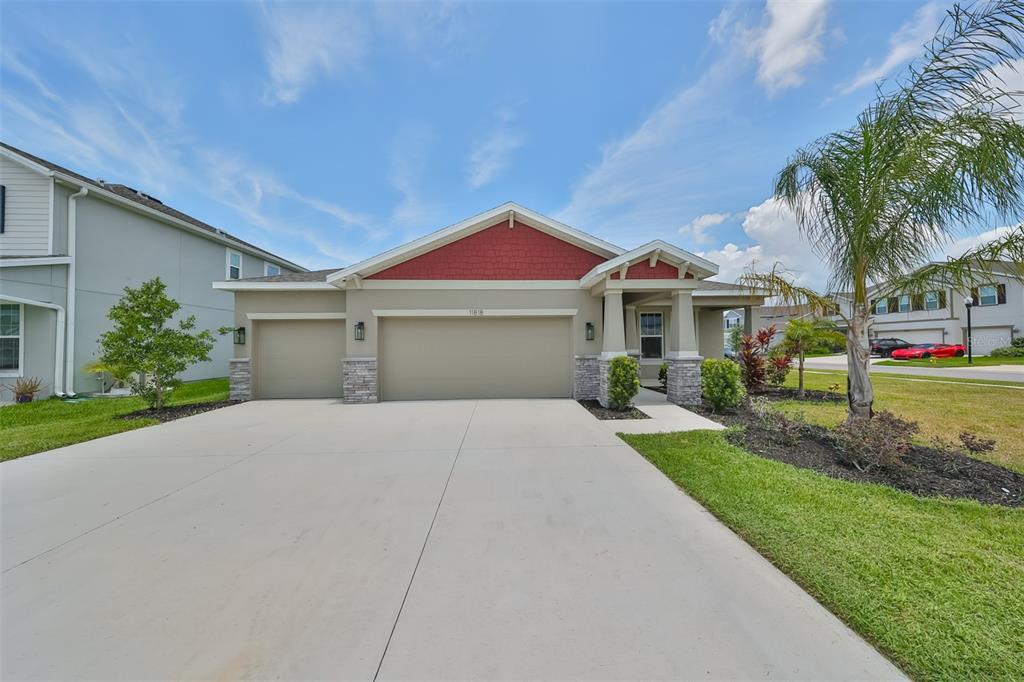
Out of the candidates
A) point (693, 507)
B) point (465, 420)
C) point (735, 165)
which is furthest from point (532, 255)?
point (693, 507)

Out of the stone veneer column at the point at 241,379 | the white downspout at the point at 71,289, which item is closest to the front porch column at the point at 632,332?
the stone veneer column at the point at 241,379

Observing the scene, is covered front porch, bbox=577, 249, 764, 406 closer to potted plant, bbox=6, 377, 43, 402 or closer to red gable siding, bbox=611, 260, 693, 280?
red gable siding, bbox=611, 260, 693, 280

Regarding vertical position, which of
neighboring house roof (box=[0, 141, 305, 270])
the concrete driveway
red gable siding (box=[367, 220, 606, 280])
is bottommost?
the concrete driveway

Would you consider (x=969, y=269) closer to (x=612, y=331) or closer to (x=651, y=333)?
→ (x=612, y=331)

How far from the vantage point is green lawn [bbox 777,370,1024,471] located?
5.88 meters

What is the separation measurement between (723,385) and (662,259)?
3157 mm

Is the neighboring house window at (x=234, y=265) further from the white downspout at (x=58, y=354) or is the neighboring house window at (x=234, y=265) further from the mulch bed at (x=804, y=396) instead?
the mulch bed at (x=804, y=396)

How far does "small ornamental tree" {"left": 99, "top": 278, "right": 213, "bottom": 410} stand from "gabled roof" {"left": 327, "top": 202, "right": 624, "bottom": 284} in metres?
3.70

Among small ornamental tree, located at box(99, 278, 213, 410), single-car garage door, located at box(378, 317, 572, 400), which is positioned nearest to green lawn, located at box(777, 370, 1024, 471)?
single-car garage door, located at box(378, 317, 572, 400)

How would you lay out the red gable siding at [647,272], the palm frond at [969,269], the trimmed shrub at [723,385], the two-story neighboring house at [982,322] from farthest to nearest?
1. the two-story neighboring house at [982,322]
2. the red gable siding at [647,272]
3. the trimmed shrub at [723,385]
4. the palm frond at [969,269]

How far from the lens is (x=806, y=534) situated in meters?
3.04

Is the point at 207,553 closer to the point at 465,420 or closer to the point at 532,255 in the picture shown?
the point at 465,420

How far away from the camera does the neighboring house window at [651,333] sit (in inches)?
508

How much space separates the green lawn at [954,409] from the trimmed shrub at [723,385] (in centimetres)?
133
